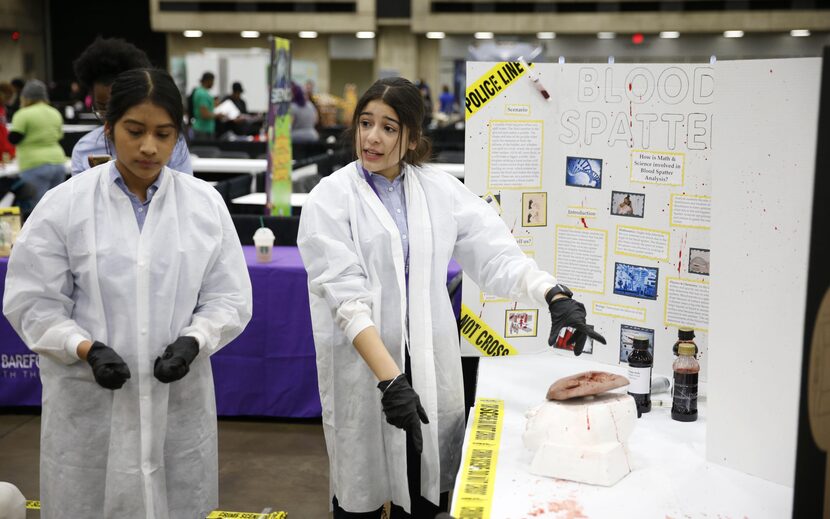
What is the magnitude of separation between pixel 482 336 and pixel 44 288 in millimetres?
1288

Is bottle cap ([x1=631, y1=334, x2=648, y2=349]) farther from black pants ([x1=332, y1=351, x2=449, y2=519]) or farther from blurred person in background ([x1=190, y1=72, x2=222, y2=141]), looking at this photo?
blurred person in background ([x1=190, y1=72, x2=222, y2=141])

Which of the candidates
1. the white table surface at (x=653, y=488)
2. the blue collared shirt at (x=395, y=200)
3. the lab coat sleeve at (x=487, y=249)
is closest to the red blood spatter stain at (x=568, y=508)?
the white table surface at (x=653, y=488)

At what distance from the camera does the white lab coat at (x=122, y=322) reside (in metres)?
1.87

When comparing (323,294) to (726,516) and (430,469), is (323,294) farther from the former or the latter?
(726,516)

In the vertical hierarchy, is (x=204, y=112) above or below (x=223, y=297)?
above

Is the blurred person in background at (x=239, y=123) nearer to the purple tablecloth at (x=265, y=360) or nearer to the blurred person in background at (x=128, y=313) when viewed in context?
the purple tablecloth at (x=265, y=360)

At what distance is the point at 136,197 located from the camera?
196cm

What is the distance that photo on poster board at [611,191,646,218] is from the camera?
8.07 feet

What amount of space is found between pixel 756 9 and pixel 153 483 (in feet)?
60.5

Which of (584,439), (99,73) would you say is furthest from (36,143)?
(584,439)

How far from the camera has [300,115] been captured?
10180mm

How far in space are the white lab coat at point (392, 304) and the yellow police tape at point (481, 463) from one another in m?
0.09

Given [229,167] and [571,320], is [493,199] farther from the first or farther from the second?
[229,167]

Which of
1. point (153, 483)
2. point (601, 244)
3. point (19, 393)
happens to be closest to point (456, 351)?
point (601, 244)
